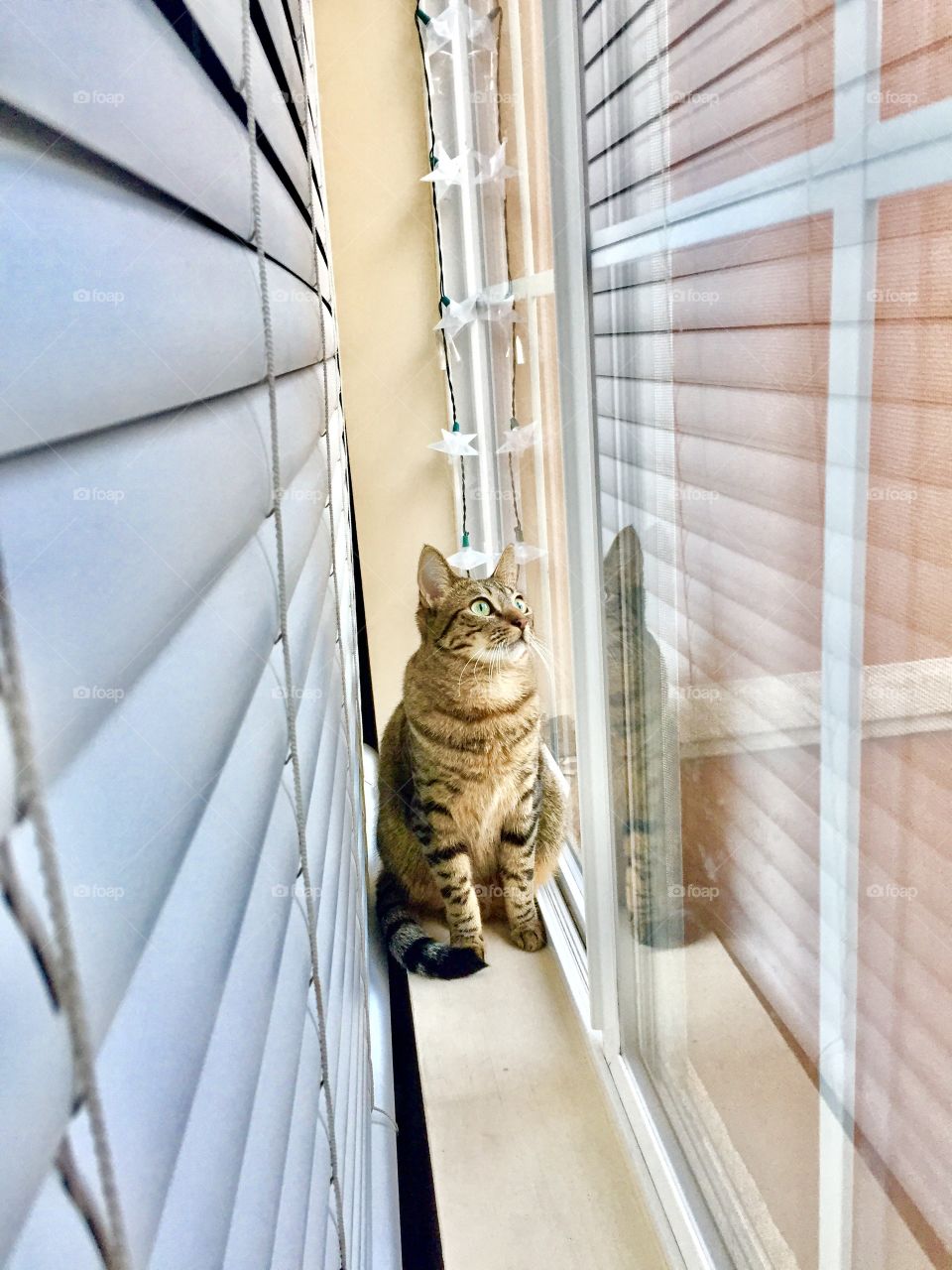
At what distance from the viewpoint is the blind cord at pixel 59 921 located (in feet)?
0.60

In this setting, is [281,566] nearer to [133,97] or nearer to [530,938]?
[133,97]

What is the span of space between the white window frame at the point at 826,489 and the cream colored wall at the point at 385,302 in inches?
55.8

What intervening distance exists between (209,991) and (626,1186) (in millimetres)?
1449

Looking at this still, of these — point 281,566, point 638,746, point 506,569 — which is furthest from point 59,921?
point 506,569

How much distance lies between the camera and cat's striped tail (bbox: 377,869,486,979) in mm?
1931

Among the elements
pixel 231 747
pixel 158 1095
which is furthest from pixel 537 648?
pixel 158 1095

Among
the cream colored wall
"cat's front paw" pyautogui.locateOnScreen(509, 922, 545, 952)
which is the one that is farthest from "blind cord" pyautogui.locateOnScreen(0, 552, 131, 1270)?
the cream colored wall

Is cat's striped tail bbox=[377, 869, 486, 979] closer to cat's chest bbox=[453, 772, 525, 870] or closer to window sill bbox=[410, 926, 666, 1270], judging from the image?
window sill bbox=[410, 926, 666, 1270]

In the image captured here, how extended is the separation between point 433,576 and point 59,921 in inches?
74.5

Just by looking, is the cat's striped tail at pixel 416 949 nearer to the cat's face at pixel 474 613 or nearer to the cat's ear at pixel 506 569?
the cat's face at pixel 474 613

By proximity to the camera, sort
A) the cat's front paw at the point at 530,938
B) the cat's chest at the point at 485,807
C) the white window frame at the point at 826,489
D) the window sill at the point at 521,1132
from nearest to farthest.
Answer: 1. the white window frame at the point at 826,489
2. the window sill at the point at 521,1132
3. the cat's chest at the point at 485,807
4. the cat's front paw at the point at 530,938

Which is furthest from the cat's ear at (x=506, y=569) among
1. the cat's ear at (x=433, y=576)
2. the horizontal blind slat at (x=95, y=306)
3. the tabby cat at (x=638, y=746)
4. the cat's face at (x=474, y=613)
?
the horizontal blind slat at (x=95, y=306)

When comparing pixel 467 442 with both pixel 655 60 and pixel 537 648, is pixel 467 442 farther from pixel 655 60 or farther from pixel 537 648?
pixel 655 60

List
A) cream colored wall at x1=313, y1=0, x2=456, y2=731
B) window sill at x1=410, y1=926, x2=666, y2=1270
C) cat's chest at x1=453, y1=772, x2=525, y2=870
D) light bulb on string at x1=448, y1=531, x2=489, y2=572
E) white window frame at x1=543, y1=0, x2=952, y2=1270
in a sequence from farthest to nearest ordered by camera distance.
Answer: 1. light bulb on string at x1=448, y1=531, x2=489, y2=572
2. cream colored wall at x1=313, y1=0, x2=456, y2=731
3. cat's chest at x1=453, y1=772, x2=525, y2=870
4. window sill at x1=410, y1=926, x2=666, y2=1270
5. white window frame at x1=543, y1=0, x2=952, y2=1270
